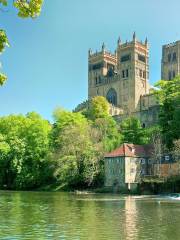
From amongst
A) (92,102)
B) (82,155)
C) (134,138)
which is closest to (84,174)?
(82,155)

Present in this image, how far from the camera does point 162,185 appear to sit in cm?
7238

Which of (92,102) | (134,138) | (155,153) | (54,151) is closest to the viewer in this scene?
(155,153)

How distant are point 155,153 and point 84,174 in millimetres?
12416

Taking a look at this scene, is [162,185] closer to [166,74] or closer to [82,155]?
[82,155]

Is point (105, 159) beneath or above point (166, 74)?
beneath

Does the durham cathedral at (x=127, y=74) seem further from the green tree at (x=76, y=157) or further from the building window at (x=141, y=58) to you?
the green tree at (x=76, y=157)

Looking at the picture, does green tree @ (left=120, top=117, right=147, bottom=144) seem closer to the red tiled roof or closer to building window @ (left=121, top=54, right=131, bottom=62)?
the red tiled roof

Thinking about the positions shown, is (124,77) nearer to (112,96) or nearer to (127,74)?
(127,74)

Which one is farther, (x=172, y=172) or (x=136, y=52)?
(x=136, y=52)

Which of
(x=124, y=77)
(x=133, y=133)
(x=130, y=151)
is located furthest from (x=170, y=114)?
(x=124, y=77)

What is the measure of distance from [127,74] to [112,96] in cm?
841

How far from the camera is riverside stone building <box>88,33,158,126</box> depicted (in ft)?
466

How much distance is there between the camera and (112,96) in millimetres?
149625

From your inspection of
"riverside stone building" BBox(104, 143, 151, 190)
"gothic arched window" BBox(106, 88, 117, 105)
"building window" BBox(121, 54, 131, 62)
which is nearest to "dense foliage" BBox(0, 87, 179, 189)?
"riverside stone building" BBox(104, 143, 151, 190)
